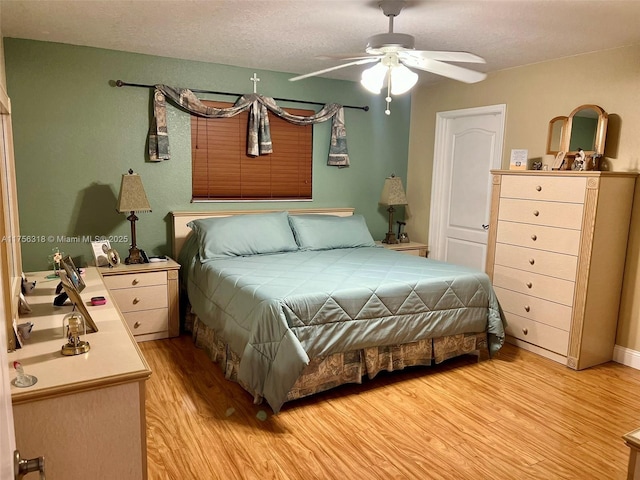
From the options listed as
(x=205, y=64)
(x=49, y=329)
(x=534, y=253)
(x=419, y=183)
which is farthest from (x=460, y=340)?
(x=205, y=64)

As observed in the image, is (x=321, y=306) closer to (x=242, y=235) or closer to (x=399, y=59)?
(x=242, y=235)

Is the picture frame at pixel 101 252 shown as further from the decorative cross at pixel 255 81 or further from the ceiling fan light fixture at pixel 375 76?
the ceiling fan light fixture at pixel 375 76

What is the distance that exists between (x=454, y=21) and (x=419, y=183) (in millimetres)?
2429

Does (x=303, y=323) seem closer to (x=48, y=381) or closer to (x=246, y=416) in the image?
(x=246, y=416)

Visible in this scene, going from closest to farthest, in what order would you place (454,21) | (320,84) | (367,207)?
(454,21) < (320,84) < (367,207)

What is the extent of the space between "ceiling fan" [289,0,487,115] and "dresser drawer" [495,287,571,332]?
1.82 metres

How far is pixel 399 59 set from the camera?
270 centimetres

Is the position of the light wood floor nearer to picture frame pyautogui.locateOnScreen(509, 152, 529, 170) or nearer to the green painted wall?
the green painted wall

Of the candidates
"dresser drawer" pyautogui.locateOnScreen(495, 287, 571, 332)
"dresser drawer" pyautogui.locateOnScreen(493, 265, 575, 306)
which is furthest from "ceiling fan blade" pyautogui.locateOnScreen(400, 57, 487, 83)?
"dresser drawer" pyautogui.locateOnScreen(495, 287, 571, 332)

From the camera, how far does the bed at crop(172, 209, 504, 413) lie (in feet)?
8.70

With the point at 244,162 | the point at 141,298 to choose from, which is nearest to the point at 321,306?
the point at 141,298

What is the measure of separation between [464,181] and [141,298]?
126 inches

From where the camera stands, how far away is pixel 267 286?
290 centimetres

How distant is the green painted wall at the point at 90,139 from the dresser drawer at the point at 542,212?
2185 mm
